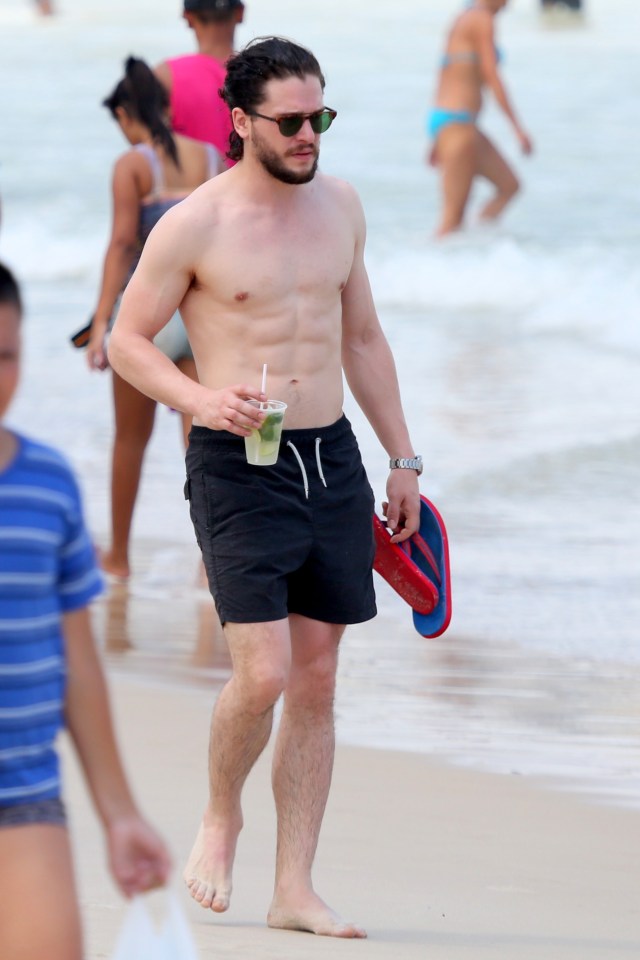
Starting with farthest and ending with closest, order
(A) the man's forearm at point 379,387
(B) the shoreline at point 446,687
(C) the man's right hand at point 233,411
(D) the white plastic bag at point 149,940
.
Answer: (B) the shoreline at point 446,687 < (A) the man's forearm at point 379,387 < (C) the man's right hand at point 233,411 < (D) the white plastic bag at point 149,940

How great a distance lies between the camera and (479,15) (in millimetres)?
13492

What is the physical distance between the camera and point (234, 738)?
3.72 metres

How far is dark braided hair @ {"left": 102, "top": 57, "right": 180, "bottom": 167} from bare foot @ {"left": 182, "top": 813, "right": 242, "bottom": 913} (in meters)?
2.95

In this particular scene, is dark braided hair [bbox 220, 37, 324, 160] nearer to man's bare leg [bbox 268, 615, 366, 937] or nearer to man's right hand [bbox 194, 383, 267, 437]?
man's right hand [bbox 194, 383, 267, 437]

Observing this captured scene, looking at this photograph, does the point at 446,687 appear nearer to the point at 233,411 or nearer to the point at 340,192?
the point at 340,192

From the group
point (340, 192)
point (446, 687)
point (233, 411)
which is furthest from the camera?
point (446, 687)

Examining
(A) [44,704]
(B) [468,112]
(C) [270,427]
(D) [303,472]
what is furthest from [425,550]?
(B) [468,112]

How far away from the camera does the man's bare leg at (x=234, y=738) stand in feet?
11.9

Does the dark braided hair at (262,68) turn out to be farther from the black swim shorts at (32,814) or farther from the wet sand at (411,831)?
the black swim shorts at (32,814)

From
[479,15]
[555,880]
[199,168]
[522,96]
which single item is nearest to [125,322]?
[555,880]

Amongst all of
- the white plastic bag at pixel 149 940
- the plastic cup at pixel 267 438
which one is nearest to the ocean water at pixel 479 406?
the plastic cup at pixel 267 438

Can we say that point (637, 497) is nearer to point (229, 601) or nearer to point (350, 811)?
point (350, 811)

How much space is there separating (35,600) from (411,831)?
2.10 metres

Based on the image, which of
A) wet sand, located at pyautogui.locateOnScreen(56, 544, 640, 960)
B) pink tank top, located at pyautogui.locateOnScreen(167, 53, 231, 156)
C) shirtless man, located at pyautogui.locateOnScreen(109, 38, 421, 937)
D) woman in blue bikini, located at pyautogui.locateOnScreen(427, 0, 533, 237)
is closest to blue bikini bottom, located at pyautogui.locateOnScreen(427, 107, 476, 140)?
woman in blue bikini, located at pyautogui.locateOnScreen(427, 0, 533, 237)
